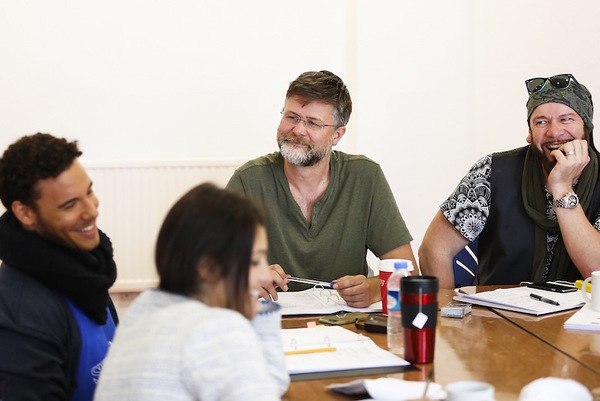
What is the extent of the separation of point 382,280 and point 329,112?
0.89 metres

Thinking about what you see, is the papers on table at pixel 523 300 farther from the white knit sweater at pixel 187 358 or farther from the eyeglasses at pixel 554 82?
the white knit sweater at pixel 187 358

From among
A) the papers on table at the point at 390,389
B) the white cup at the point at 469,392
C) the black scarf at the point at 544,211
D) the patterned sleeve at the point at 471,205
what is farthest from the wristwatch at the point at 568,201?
the white cup at the point at 469,392

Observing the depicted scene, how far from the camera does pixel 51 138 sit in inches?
65.6

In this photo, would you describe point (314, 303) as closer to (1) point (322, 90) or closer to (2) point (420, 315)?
(2) point (420, 315)

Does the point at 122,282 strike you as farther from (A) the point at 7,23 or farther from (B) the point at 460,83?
(B) the point at 460,83

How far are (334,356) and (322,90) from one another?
Result: 1302mm

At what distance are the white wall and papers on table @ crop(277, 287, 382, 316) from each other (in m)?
1.96

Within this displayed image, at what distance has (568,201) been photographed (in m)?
2.49

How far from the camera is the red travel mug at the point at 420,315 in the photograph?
153 cm

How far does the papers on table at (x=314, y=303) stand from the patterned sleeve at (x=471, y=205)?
63cm

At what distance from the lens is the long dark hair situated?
1138 mm

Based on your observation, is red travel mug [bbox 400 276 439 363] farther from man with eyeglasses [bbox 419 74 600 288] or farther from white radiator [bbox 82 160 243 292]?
white radiator [bbox 82 160 243 292]

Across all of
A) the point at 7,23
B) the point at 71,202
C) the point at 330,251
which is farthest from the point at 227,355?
A: the point at 7,23

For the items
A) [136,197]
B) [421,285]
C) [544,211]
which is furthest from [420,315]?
[136,197]
